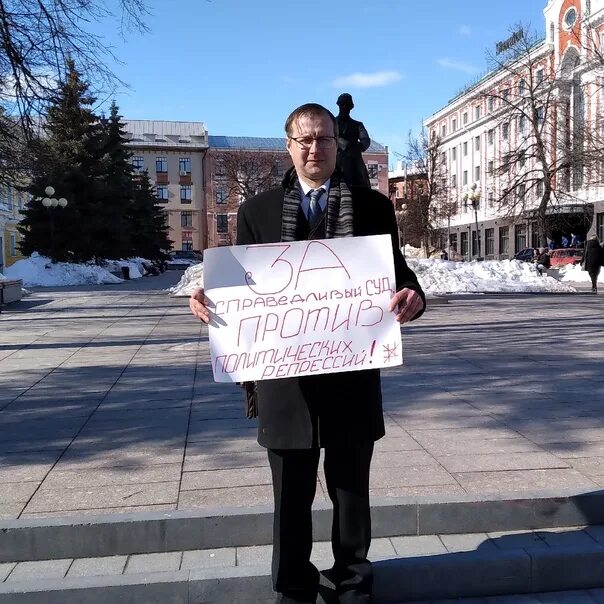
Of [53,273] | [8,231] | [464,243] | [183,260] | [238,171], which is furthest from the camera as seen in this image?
[464,243]

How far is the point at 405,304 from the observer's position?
2584 mm

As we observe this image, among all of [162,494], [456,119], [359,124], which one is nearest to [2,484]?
[162,494]

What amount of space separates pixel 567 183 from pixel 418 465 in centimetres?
4247

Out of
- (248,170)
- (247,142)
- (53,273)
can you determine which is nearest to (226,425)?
(53,273)

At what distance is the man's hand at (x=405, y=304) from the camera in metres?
2.57

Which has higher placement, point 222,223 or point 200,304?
point 222,223

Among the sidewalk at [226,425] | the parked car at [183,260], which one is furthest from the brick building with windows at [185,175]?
the sidewalk at [226,425]

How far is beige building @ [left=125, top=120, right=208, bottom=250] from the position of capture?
3273 inches

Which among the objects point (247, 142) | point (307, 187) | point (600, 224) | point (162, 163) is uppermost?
point (247, 142)

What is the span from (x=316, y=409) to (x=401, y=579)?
1154mm

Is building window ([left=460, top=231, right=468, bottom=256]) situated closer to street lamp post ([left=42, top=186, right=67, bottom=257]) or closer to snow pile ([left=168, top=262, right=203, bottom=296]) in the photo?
street lamp post ([left=42, top=186, right=67, bottom=257])

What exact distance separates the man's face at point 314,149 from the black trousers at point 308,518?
111cm

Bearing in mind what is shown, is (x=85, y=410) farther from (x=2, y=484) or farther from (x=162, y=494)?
(x=162, y=494)

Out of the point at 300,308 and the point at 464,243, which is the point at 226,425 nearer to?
the point at 300,308
